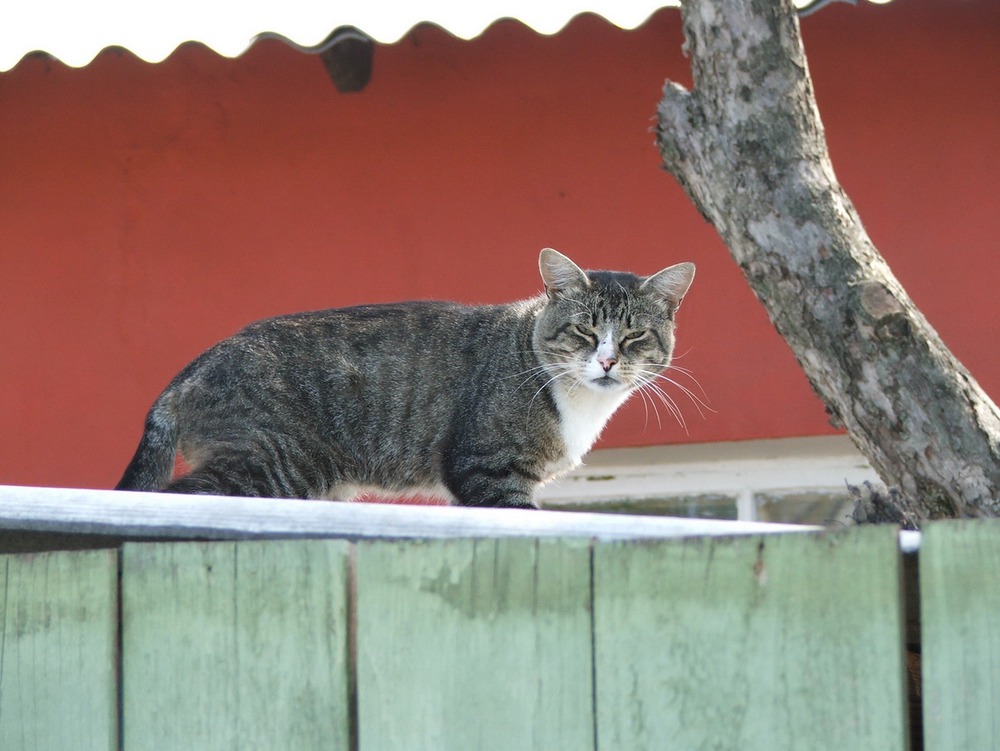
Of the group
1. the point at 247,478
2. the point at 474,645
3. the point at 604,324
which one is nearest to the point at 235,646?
the point at 474,645

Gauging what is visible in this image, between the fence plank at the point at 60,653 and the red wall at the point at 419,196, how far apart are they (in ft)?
11.5

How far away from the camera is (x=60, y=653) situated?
183 centimetres

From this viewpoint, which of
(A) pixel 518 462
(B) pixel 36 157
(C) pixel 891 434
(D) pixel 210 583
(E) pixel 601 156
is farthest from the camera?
(B) pixel 36 157

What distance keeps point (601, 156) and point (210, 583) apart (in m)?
3.73

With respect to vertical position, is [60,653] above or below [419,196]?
below

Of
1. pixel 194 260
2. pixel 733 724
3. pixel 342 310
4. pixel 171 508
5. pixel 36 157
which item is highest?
pixel 36 157

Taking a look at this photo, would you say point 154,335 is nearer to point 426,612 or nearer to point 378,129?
point 378,129

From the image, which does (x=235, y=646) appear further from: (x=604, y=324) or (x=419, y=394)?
(x=604, y=324)

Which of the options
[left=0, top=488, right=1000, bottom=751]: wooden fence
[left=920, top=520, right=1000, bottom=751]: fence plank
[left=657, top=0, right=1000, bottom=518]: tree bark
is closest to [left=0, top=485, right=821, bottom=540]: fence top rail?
[left=0, top=488, right=1000, bottom=751]: wooden fence

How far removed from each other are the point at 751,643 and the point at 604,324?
2.76 meters

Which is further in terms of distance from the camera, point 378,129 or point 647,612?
point 378,129

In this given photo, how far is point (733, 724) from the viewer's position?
1657mm

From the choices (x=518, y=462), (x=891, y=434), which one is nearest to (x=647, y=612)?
(x=891, y=434)

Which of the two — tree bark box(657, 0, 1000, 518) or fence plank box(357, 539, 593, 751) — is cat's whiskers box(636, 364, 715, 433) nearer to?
tree bark box(657, 0, 1000, 518)
